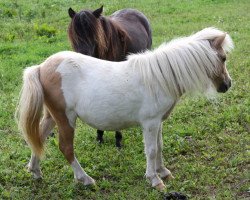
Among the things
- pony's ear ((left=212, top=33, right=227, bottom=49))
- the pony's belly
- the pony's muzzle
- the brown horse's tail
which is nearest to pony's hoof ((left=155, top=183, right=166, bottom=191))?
the pony's belly

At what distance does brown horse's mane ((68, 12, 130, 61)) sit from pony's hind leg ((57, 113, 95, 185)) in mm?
1427

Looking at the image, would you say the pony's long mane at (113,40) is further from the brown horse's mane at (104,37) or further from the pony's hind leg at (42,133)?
the pony's hind leg at (42,133)

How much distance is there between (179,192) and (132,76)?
51.3 inches

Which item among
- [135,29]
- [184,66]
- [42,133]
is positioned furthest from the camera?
[135,29]

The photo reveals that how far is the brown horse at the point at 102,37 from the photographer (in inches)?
233

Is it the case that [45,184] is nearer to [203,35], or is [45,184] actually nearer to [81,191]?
[81,191]

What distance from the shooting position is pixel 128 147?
621cm

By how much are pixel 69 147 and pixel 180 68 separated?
1.46 m

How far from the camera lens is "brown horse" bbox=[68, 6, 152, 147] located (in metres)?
5.92

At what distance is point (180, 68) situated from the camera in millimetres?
4660

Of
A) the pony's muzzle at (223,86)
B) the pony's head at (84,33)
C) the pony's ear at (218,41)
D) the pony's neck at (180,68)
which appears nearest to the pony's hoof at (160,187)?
the pony's neck at (180,68)

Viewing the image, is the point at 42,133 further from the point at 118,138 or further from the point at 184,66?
the point at 184,66

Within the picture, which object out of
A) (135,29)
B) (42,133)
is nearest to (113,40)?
(135,29)

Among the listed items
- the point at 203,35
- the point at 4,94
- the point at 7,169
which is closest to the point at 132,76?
the point at 203,35
